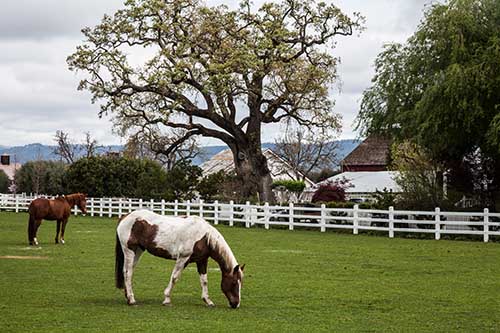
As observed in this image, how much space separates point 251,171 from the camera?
42.3m

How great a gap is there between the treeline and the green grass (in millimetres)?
20932

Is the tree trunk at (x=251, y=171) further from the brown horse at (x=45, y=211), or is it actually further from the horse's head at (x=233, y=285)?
the horse's head at (x=233, y=285)

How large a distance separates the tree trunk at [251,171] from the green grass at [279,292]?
64.5ft

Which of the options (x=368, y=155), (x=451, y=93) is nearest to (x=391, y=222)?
(x=451, y=93)

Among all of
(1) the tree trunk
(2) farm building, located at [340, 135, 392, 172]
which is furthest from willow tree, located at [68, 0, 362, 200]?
(2) farm building, located at [340, 135, 392, 172]

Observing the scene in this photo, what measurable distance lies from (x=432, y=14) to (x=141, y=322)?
22.3 m

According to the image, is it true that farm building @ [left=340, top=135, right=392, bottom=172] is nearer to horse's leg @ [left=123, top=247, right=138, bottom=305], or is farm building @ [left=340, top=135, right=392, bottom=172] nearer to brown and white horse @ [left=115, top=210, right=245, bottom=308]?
brown and white horse @ [left=115, top=210, right=245, bottom=308]

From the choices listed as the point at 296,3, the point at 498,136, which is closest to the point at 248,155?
the point at 296,3

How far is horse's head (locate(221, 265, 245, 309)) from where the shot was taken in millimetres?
11203

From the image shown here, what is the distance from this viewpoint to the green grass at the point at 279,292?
33.0ft

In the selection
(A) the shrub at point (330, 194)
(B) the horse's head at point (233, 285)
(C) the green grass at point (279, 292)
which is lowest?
(C) the green grass at point (279, 292)

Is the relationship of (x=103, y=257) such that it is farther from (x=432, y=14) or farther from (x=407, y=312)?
(x=432, y=14)

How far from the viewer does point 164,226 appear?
11391 mm

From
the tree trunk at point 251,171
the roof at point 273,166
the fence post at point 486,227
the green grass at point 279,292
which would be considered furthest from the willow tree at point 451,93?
the roof at point 273,166
